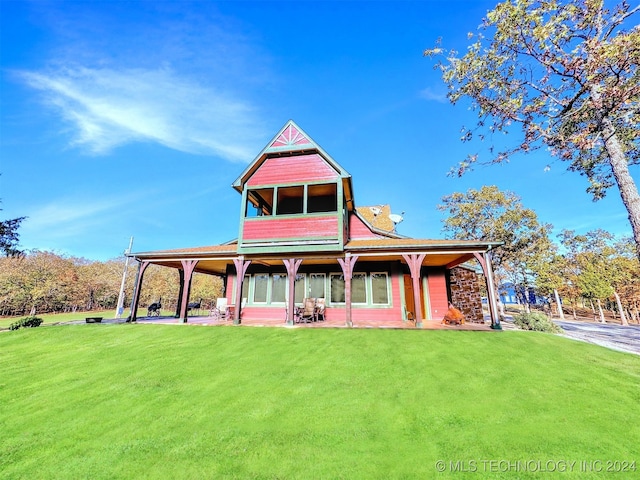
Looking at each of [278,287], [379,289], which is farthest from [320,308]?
[379,289]

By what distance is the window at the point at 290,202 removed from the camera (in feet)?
45.4

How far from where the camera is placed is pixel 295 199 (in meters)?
14.3

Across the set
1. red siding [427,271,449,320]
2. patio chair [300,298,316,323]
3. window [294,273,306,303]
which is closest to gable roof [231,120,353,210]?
window [294,273,306,303]

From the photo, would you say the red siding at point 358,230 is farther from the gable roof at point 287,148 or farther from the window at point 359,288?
the window at point 359,288

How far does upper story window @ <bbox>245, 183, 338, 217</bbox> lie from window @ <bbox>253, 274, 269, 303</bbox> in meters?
3.44

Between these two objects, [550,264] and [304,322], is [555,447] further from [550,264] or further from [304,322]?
[550,264]

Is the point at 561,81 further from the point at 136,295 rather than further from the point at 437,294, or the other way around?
the point at 136,295

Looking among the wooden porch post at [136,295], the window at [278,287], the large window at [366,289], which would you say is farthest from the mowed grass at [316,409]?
the window at [278,287]

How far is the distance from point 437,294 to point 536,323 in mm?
3985

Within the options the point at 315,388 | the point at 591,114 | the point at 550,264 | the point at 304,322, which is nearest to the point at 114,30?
the point at 304,322

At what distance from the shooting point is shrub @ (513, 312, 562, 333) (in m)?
10.1

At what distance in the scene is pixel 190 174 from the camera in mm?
41531

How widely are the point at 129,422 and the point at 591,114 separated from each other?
1394 centimetres

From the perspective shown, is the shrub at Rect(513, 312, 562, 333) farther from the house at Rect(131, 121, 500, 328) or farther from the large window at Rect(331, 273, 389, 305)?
the large window at Rect(331, 273, 389, 305)
